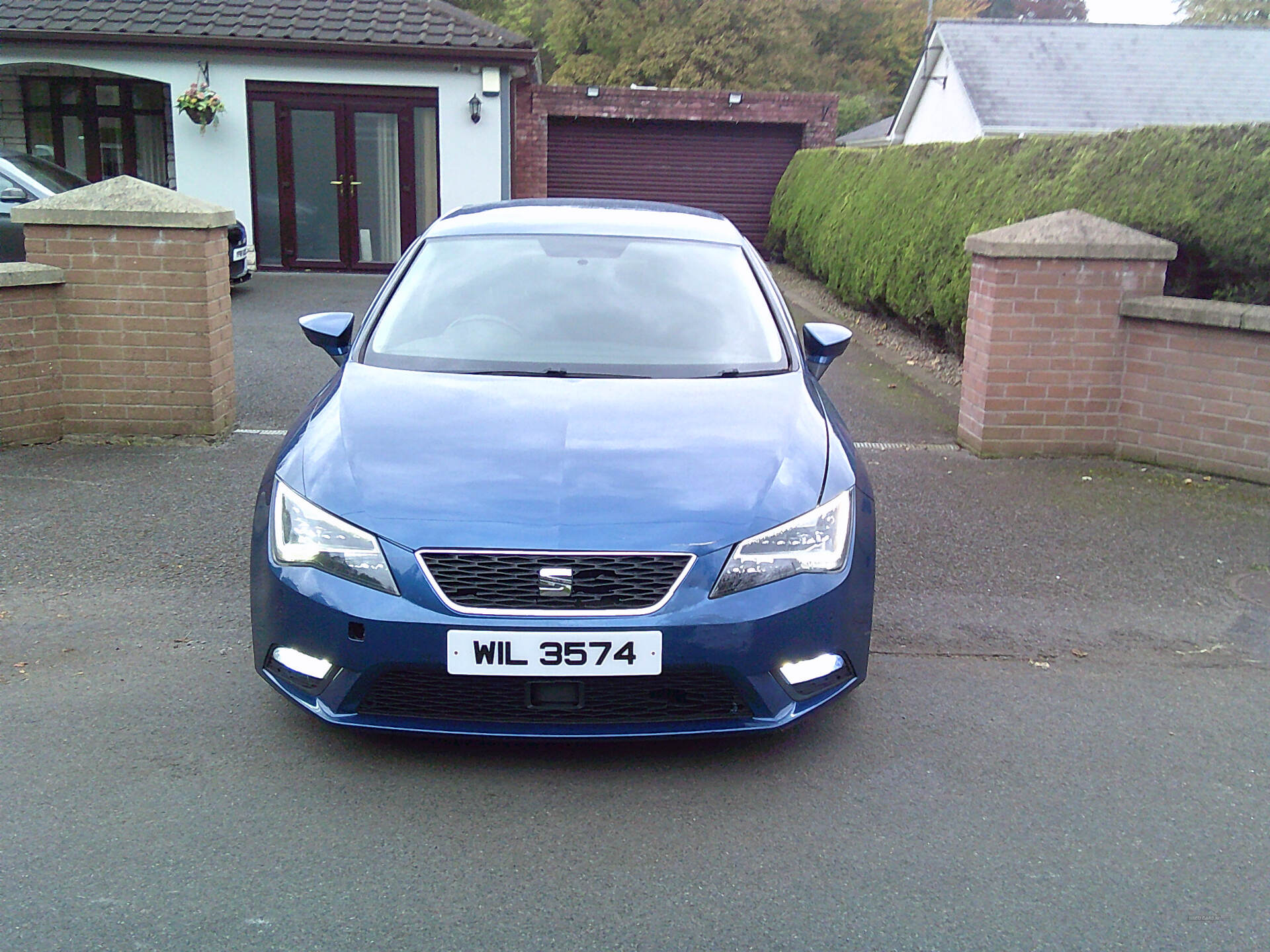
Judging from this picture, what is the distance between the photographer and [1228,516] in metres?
6.31

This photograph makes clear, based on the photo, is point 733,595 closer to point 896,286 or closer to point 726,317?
point 726,317

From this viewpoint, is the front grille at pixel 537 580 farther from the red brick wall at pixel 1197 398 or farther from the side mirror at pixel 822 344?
the red brick wall at pixel 1197 398

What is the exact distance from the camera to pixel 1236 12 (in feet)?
190

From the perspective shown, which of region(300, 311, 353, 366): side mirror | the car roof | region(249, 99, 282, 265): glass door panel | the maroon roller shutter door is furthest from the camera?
the maroon roller shutter door

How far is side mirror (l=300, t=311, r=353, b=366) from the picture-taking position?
4.96 metres

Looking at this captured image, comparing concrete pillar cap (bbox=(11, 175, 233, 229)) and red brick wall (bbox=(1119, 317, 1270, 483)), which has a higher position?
concrete pillar cap (bbox=(11, 175, 233, 229))

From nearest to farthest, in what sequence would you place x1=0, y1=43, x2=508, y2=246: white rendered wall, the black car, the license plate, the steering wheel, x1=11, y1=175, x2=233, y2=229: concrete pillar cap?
the license plate, the steering wheel, x1=11, y1=175, x2=233, y2=229: concrete pillar cap, the black car, x1=0, y1=43, x2=508, y2=246: white rendered wall

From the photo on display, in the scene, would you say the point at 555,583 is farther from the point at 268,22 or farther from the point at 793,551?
the point at 268,22

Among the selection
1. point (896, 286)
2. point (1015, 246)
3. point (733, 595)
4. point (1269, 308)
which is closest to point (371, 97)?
point (896, 286)

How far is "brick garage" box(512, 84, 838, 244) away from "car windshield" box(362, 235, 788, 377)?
55.2ft

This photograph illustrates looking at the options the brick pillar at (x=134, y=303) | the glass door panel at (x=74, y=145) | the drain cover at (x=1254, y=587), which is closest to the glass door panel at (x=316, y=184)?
the glass door panel at (x=74, y=145)

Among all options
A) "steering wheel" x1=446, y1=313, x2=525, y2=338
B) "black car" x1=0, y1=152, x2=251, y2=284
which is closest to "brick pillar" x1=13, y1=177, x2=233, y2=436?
"steering wheel" x1=446, y1=313, x2=525, y2=338

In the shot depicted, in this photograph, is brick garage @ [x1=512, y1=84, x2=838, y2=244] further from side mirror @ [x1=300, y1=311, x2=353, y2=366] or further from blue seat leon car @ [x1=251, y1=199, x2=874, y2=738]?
blue seat leon car @ [x1=251, y1=199, x2=874, y2=738]

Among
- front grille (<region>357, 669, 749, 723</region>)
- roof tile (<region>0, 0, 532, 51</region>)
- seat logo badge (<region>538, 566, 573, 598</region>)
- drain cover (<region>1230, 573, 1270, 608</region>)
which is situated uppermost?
roof tile (<region>0, 0, 532, 51</region>)
